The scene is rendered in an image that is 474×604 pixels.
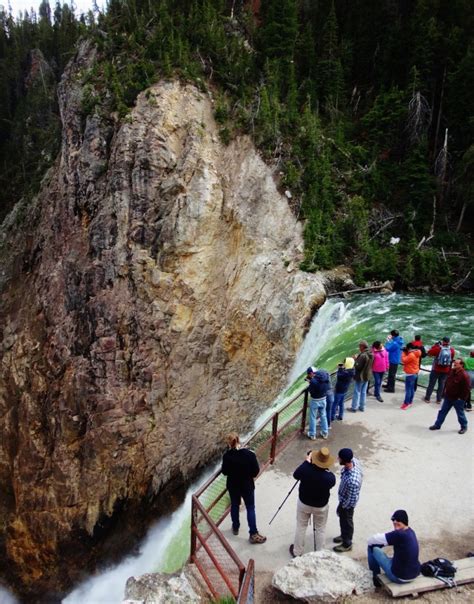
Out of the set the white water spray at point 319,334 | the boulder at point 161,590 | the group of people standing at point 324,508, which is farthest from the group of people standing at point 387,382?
the white water spray at point 319,334

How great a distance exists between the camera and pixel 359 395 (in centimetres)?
1030

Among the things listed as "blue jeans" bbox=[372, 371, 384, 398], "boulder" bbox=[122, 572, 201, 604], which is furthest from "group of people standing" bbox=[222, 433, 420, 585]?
"blue jeans" bbox=[372, 371, 384, 398]

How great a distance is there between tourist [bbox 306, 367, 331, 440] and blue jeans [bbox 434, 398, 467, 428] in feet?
7.84

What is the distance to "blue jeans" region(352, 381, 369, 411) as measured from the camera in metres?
10.2

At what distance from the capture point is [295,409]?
9.45 metres

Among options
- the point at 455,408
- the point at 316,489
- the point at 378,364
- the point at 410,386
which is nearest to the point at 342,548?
the point at 316,489

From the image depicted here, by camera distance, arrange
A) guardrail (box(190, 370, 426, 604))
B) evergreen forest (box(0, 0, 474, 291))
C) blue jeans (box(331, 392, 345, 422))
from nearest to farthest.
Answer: guardrail (box(190, 370, 426, 604)) < blue jeans (box(331, 392, 345, 422)) < evergreen forest (box(0, 0, 474, 291))

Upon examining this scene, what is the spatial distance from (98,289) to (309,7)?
85.9ft

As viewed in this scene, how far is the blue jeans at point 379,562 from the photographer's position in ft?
17.2

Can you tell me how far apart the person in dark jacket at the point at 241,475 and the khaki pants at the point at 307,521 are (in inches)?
24.9

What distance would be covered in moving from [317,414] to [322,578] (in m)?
3.82

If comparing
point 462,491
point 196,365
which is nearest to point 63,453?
point 196,365

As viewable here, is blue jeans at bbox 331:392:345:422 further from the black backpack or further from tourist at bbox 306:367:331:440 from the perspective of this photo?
the black backpack

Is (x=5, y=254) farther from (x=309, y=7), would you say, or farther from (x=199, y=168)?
(x=309, y=7)
